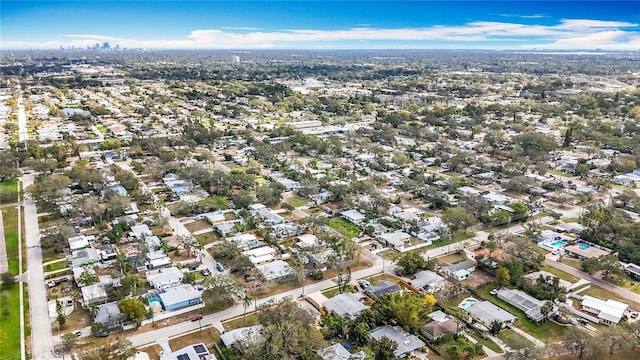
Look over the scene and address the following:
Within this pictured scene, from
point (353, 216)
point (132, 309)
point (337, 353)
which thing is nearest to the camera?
point (337, 353)

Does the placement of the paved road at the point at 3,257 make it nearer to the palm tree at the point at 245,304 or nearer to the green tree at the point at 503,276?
the palm tree at the point at 245,304

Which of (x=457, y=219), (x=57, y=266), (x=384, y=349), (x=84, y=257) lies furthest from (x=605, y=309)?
(x=57, y=266)

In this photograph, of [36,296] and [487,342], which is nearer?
[487,342]

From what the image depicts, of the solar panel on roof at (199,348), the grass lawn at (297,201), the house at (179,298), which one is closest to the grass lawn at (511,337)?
the solar panel on roof at (199,348)

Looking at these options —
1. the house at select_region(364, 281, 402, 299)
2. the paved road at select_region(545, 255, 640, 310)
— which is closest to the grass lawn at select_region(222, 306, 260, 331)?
the house at select_region(364, 281, 402, 299)

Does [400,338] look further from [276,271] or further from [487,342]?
[276,271]

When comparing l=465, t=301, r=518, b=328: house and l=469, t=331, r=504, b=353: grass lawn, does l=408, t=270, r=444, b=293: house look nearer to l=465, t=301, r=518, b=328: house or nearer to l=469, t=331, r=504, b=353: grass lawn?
l=465, t=301, r=518, b=328: house

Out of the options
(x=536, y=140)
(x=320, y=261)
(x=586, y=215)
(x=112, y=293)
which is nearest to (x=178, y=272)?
(x=112, y=293)

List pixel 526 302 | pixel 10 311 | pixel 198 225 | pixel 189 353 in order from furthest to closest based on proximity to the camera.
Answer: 1. pixel 198 225
2. pixel 526 302
3. pixel 10 311
4. pixel 189 353
